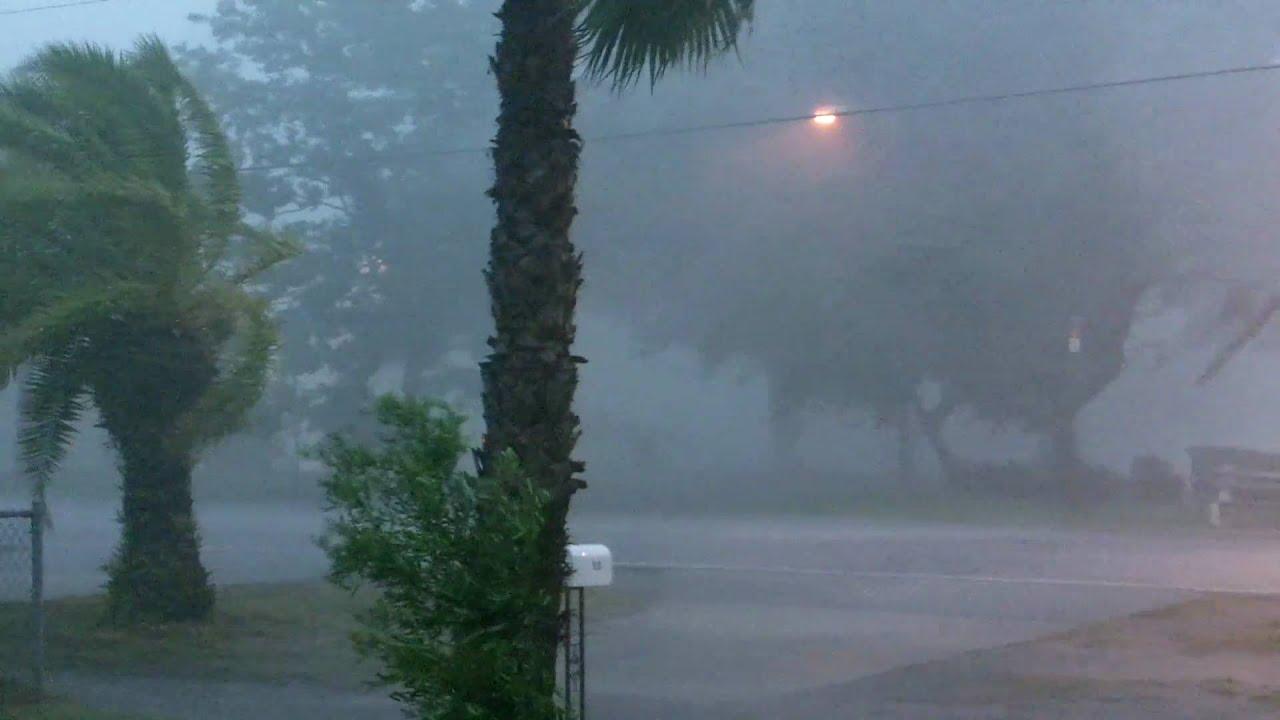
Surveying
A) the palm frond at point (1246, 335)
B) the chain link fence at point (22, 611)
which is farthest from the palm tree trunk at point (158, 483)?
the palm frond at point (1246, 335)

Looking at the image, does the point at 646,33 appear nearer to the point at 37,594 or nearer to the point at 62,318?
the point at 37,594

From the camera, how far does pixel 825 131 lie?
33031 mm

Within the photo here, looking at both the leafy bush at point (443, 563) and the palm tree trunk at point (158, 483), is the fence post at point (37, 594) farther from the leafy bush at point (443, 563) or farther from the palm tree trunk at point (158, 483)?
the leafy bush at point (443, 563)

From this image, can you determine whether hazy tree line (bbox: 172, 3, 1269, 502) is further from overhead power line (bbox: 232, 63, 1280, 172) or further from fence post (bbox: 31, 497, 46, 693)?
fence post (bbox: 31, 497, 46, 693)

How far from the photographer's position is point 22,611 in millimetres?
14805

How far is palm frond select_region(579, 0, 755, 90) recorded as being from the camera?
884 cm

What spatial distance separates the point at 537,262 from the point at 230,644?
7.77m

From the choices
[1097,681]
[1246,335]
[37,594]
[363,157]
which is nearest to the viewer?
[37,594]

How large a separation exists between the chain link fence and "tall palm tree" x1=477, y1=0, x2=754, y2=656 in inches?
196

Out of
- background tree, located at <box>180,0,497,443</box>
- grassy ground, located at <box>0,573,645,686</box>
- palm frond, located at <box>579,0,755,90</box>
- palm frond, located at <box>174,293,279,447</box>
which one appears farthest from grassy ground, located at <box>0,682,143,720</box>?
background tree, located at <box>180,0,497,443</box>

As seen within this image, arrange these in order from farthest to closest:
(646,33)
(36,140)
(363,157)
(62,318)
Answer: (363,157) < (36,140) < (62,318) < (646,33)

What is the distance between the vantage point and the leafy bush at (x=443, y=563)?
5859 mm

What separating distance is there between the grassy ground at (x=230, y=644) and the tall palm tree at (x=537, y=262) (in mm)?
4574

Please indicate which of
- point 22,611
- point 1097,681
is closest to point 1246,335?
point 1097,681
